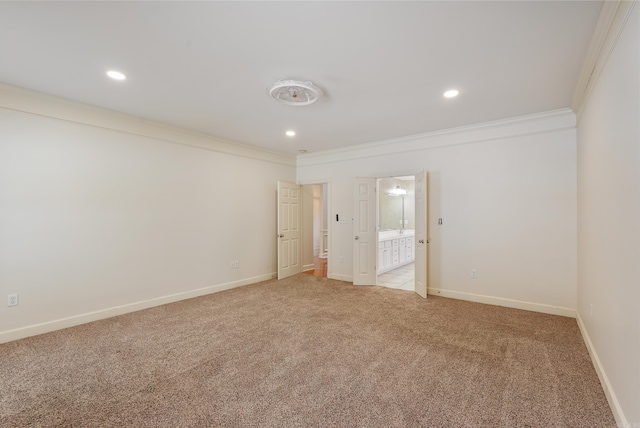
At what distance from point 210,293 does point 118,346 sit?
1934 millimetres

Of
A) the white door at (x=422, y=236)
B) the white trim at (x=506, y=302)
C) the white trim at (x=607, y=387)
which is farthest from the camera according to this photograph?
the white door at (x=422, y=236)

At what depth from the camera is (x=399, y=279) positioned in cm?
590

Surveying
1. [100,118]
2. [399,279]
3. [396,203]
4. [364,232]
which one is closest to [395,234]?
[396,203]

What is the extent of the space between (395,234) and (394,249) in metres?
0.54

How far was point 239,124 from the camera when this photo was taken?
13.9 ft

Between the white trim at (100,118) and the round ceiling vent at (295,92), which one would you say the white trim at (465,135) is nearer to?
the white trim at (100,118)

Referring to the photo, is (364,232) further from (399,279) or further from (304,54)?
(304,54)

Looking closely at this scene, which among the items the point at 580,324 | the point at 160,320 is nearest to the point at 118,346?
the point at 160,320

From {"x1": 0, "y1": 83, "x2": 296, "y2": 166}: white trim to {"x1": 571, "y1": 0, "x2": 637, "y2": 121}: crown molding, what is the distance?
4754 mm

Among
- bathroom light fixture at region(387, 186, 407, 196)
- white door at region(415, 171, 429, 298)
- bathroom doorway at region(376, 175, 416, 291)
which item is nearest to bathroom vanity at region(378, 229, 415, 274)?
bathroom doorway at region(376, 175, 416, 291)

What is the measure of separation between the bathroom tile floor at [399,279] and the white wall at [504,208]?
0.73 m

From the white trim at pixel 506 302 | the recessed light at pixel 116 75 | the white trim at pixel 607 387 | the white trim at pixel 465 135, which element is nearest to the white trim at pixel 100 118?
the recessed light at pixel 116 75

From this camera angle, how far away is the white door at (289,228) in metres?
5.85

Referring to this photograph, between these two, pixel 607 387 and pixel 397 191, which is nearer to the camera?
pixel 607 387
